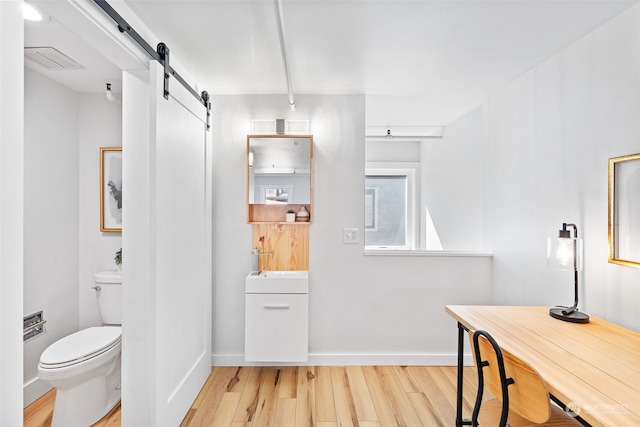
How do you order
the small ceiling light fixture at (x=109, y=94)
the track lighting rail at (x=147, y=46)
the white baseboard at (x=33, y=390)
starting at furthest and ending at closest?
1. the small ceiling light fixture at (x=109, y=94)
2. the white baseboard at (x=33, y=390)
3. the track lighting rail at (x=147, y=46)

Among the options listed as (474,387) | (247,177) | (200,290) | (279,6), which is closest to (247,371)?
(200,290)

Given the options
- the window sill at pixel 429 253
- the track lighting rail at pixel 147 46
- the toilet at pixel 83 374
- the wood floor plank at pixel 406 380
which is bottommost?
the wood floor plank at pixel 406 380

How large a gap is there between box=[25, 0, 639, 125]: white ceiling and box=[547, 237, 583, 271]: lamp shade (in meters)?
1.18

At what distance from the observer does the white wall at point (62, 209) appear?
2.17 m

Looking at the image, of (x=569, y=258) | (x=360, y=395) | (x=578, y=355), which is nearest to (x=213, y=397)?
(x=360, y=395)

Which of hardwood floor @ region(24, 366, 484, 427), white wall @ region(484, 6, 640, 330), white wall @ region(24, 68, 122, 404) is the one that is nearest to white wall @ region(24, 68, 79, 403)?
white wall @ region(24, 68, 122, 404)

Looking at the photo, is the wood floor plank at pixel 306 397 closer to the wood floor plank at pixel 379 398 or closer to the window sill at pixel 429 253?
the wood floor plank at pixel 379 398

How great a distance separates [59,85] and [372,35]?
2.39 meters

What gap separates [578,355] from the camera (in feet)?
4.08

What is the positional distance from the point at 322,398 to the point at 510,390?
1.38 meters

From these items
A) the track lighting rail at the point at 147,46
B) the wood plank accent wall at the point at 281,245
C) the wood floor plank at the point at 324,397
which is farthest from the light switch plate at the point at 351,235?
the track lighting rail at the point at 147,46

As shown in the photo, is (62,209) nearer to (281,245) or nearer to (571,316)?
(281,245)

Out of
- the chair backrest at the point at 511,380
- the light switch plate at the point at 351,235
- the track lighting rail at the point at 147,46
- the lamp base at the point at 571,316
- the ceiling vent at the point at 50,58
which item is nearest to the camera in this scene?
the chair backrest at the point at 511,380

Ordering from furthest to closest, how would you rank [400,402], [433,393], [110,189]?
[110,189] < [433,393] < [400,402]
